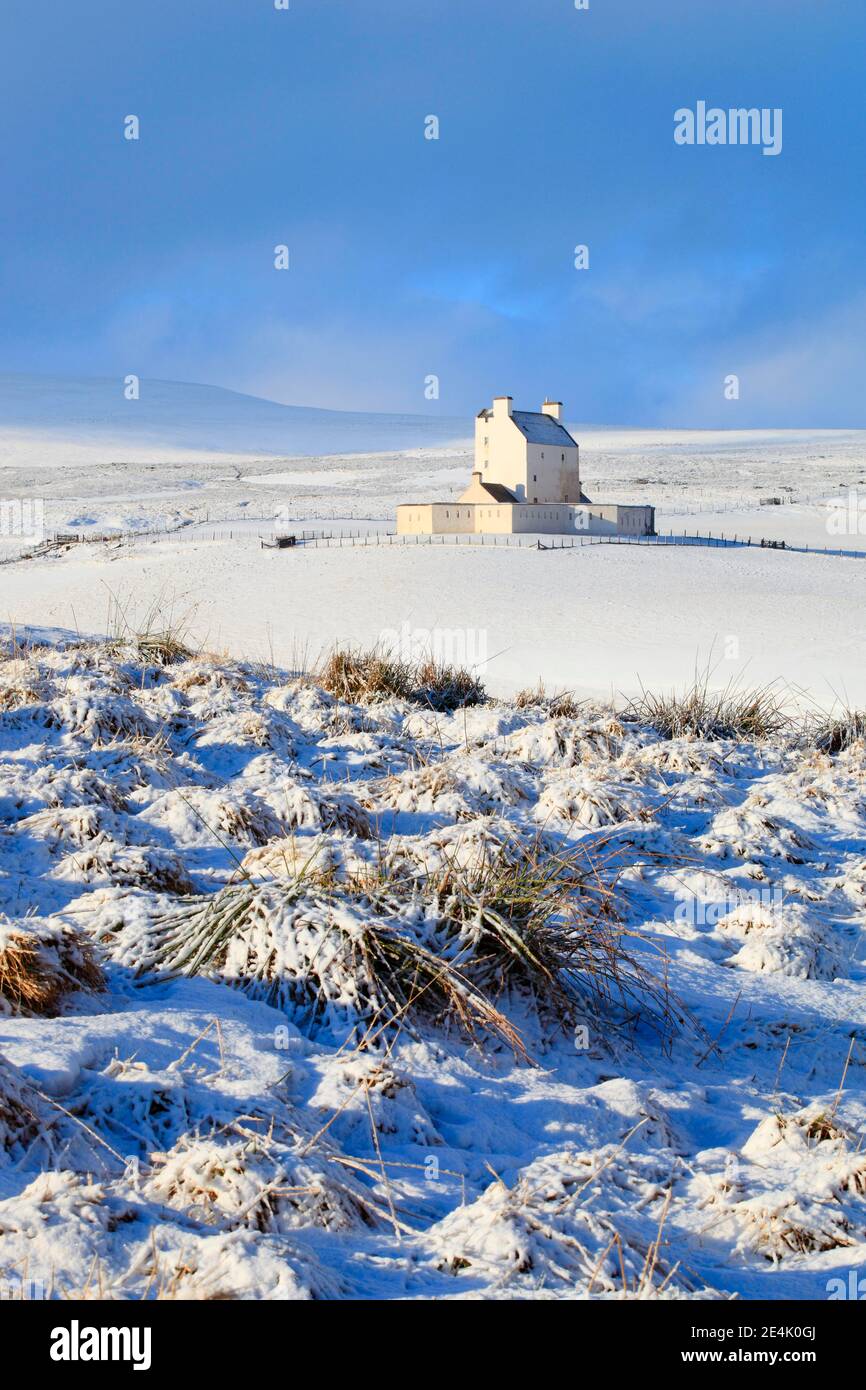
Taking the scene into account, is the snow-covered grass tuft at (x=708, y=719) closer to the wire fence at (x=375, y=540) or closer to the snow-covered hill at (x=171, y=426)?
the wire fence at (x=375, y=540)

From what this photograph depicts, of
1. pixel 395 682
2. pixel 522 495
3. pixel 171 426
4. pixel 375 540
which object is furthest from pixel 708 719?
pixel 171 426

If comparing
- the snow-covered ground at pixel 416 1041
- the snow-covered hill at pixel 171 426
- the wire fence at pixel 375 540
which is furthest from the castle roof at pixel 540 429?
the snow-covered hill at pixel 171 426

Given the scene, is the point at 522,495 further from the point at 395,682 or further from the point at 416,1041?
the point at 416,1041

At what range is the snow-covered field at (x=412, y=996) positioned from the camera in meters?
2.61

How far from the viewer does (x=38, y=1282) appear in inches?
90.5

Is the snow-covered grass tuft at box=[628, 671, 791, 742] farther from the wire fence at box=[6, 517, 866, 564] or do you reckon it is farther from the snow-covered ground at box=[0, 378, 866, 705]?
the wire fence at box=[6, 517, 866, 564]

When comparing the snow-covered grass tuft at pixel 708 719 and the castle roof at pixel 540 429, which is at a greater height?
the castle roof at pixel 540 429

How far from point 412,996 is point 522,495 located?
44.0 meters

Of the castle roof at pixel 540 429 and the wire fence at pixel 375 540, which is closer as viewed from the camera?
the wire fence at pixel 375 540

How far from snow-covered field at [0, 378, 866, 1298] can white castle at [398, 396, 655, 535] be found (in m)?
35.2

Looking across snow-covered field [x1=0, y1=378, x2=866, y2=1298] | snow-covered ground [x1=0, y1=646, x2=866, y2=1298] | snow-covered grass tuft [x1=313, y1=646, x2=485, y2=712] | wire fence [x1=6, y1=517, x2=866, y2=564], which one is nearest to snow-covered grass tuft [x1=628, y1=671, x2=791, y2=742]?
snow-covered field [x1=0, y1=378, x2=866, y2=1298]

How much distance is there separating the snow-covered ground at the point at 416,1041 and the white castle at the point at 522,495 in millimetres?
38643

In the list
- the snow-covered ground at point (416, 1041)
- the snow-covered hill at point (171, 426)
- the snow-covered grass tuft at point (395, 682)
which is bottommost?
the snow-covered ground at point (416, 1041)

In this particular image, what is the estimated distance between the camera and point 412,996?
12.3 feet
